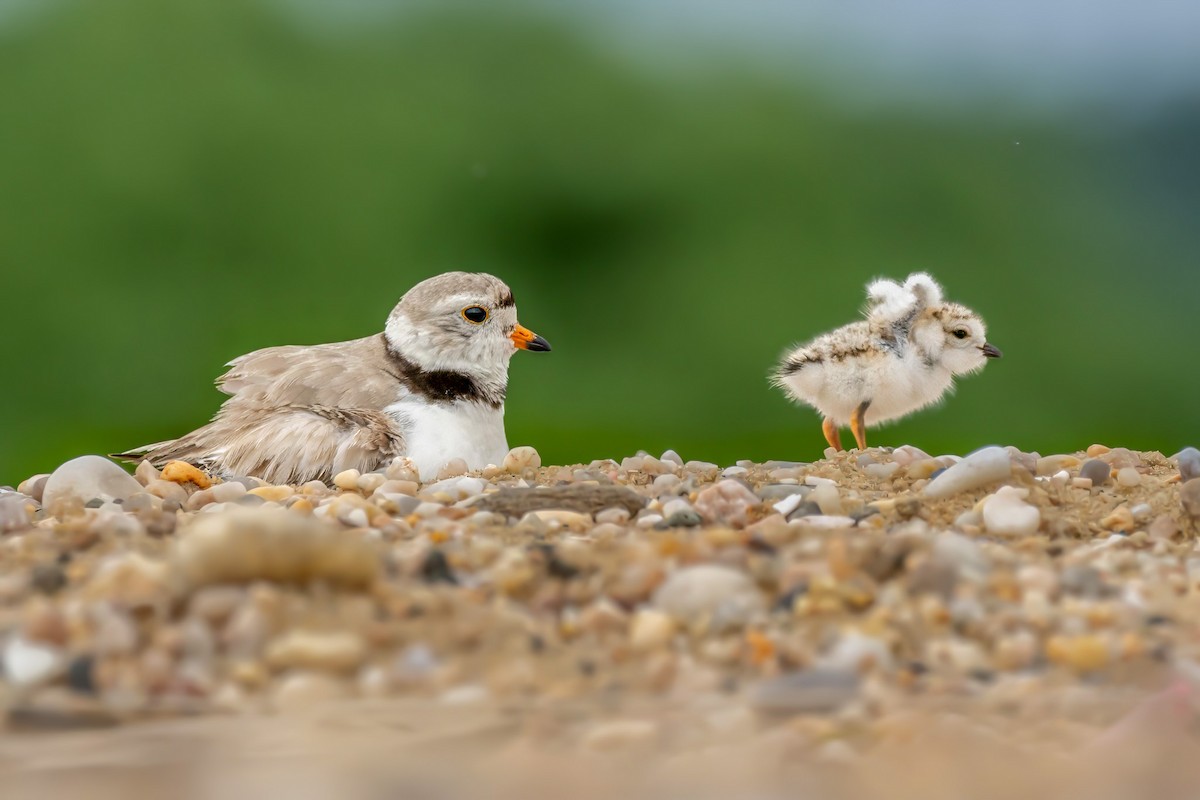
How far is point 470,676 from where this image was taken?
1446mm

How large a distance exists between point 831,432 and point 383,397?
163 cm

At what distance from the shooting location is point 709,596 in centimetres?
164

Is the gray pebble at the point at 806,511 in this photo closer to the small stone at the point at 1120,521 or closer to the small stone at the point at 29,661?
the small stone at the point at 1120,521

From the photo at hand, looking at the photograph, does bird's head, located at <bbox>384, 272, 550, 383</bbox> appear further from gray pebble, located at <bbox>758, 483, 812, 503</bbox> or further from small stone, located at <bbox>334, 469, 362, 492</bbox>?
gray pebble, located at <bbox>758, 483, 812, 503</bbox>

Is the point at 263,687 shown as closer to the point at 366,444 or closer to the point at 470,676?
the point at 470,676

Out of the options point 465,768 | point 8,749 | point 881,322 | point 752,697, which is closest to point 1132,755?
point 752,697

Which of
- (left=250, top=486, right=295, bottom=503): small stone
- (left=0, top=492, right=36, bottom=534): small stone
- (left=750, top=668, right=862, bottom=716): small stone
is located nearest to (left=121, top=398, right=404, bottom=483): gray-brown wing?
(left=250, top=486, right=295, bottom=503): small stone

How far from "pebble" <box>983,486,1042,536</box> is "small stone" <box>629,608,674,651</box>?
3.21ft

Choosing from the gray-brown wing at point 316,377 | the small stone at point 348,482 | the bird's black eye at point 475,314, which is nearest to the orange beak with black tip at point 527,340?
the bird's black eye at point 475,314

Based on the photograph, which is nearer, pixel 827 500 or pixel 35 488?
pixel 827 500

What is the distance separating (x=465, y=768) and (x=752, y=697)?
0.33 meters

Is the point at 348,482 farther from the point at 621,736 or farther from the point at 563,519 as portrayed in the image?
the point at 621,736

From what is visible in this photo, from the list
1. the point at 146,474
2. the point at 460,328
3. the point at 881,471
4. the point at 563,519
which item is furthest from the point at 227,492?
the point at 881,471

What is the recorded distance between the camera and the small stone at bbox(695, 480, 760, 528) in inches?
95.2
